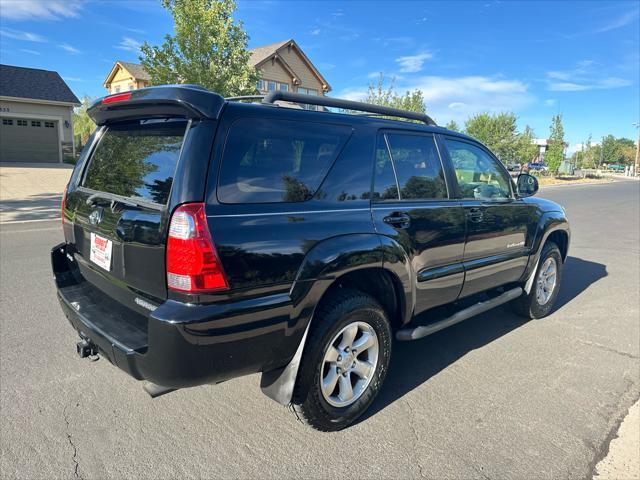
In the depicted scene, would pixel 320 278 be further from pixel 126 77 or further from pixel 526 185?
pixel 126 77

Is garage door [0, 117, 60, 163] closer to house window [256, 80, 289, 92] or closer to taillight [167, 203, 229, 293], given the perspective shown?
house window [256, 80, 289, 92]

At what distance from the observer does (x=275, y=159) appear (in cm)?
246

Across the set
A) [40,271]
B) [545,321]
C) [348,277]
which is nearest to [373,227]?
[348,277]

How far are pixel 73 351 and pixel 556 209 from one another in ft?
16.0

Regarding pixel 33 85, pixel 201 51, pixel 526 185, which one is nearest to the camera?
pixel 526 185

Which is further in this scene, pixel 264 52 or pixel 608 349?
pixel 264 52

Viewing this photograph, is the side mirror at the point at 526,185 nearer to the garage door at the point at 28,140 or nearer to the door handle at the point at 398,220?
the door handle at the point at 398,220

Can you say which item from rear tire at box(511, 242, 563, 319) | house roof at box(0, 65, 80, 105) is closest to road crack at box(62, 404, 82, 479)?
rear tire at box(511, 242, 563, 319)

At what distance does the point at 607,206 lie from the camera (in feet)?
56.7

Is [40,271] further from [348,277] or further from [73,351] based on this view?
[348,277]

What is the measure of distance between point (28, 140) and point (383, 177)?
95.3 ft

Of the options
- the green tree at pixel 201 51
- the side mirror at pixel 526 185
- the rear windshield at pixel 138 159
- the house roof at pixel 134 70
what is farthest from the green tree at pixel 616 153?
the rear windshield at pixel 138 159

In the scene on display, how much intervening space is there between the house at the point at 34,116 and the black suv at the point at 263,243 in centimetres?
2751

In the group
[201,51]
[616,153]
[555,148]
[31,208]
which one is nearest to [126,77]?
[201,51]
